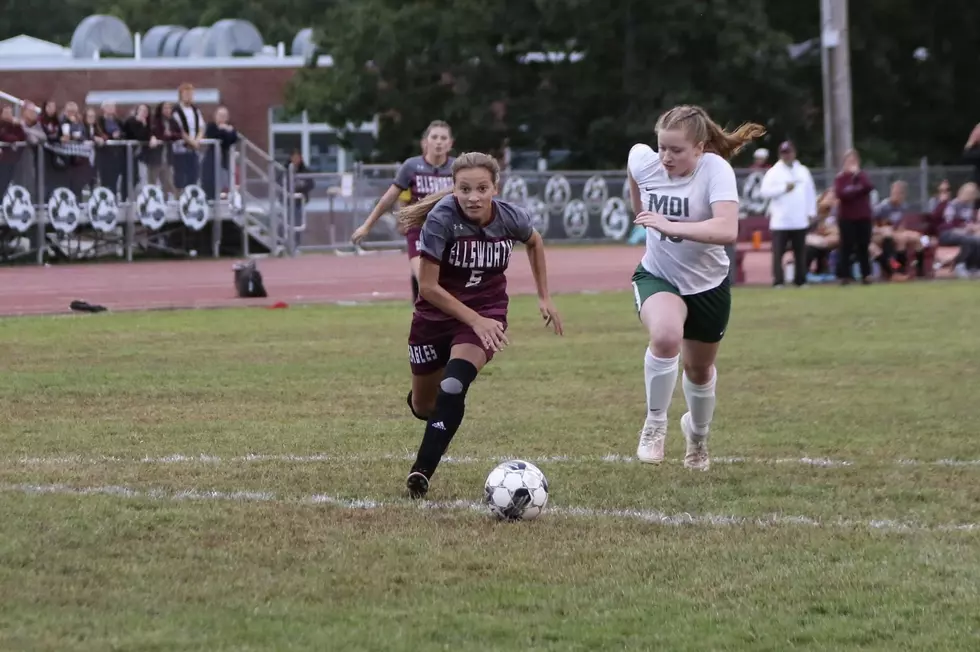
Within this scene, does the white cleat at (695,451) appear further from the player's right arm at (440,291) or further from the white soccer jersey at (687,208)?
the player's right arm at (440,291)

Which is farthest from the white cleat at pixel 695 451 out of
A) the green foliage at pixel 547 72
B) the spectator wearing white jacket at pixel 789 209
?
the green foliage at pixel 547 72

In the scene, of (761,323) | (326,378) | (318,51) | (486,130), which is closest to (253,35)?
(318,51)

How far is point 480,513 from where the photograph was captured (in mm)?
6551

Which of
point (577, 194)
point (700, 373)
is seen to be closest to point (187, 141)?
point (577, 194)

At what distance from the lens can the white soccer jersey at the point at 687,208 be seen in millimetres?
7656

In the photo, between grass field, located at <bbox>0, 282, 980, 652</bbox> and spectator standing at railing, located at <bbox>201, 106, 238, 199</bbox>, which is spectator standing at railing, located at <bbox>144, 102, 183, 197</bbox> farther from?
grass field, located at <bbox>0, 282, 980, 652</bbox>

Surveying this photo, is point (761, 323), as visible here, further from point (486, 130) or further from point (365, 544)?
point (486, 130)

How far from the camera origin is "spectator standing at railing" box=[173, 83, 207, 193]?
2478cm

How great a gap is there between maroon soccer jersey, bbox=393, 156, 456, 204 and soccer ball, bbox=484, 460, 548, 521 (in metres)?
7.16

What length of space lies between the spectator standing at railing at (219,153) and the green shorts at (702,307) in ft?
61.0

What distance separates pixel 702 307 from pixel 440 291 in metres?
1.48

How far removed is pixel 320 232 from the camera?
3089 centimetres

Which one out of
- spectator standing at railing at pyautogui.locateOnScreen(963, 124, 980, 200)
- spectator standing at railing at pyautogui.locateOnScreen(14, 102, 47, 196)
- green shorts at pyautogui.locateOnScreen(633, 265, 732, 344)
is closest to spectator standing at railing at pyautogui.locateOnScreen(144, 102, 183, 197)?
spectator standing at railing at pyautogui.locateOnScreen(14, 102, 47, 196)

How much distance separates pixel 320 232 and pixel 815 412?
21940 millimetres
